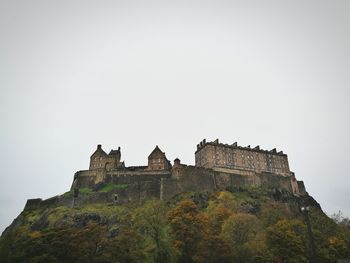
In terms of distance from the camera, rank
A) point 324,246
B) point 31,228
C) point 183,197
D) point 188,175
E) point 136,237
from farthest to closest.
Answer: point 188,175, point 183,197, point 31,228, point 324,246, point 136,237

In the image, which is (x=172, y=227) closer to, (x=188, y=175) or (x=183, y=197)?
(x=183, y=197)

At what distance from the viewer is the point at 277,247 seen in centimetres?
3853

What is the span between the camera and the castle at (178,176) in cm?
6038

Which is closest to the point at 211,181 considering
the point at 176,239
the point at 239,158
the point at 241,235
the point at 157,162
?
the point at 157,162

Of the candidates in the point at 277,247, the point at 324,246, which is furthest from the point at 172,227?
the point at 324,246

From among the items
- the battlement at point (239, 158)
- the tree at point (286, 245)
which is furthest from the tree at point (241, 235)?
the battlement at point (239, 158)

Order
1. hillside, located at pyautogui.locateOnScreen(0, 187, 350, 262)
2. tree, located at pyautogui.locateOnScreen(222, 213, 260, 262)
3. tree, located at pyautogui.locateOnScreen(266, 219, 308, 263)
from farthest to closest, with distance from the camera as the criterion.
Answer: tree, located at pyautogui.locateOnScreen(266, 219, 308, 263) < tree, located at pyautogui.locateOnScreen(222, 213, 260, 262) < hillside, located at pyautogui.locateOnScreen(0, 187, 350, 262)

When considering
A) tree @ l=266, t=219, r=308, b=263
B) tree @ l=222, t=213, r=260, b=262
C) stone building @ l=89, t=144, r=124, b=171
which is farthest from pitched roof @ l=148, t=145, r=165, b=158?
tree @ l=266, t=219, r=308, b=263

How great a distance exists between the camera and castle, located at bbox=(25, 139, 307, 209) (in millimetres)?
60375

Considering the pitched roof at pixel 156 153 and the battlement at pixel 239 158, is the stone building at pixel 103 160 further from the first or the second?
the battlement at pixel 239 158

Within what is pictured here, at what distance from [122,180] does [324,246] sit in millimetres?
38945

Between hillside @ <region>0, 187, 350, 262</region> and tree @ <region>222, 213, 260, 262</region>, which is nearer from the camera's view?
hillside @ <region>0, 187, 350, 262</region>

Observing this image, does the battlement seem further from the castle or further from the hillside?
the hillside

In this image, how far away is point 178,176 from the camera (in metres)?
63.0
